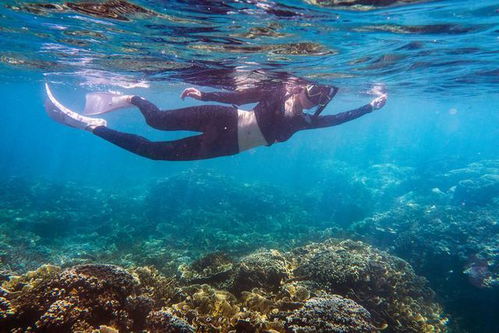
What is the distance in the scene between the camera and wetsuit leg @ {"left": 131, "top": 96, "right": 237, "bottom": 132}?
6.40 m

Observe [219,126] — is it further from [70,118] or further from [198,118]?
[70,118]

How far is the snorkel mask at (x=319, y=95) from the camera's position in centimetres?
716

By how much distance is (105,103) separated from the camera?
8.77 meters

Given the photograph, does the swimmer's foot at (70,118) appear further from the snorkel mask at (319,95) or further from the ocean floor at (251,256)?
the snorkel mask at (319,95)

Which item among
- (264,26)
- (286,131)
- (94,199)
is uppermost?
(264,26)

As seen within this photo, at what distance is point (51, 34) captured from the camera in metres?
10.9

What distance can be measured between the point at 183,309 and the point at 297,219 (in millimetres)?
17253

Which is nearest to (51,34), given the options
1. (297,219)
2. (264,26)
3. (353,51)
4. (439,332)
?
(264,26)

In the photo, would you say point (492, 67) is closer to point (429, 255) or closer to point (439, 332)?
point (429, 255)

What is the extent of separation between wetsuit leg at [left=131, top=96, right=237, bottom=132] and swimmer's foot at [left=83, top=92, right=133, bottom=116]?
200cm

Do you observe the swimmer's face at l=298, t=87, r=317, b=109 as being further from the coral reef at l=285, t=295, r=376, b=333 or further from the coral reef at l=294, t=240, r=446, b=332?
the coral reef at l=285, t=295, r=376, b=333

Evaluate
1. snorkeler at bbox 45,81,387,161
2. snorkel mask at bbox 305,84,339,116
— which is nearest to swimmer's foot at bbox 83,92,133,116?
snorkeler at bbox 45,81,387,161

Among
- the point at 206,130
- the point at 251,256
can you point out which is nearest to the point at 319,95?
the point at 206,130

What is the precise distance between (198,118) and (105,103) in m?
4.05
